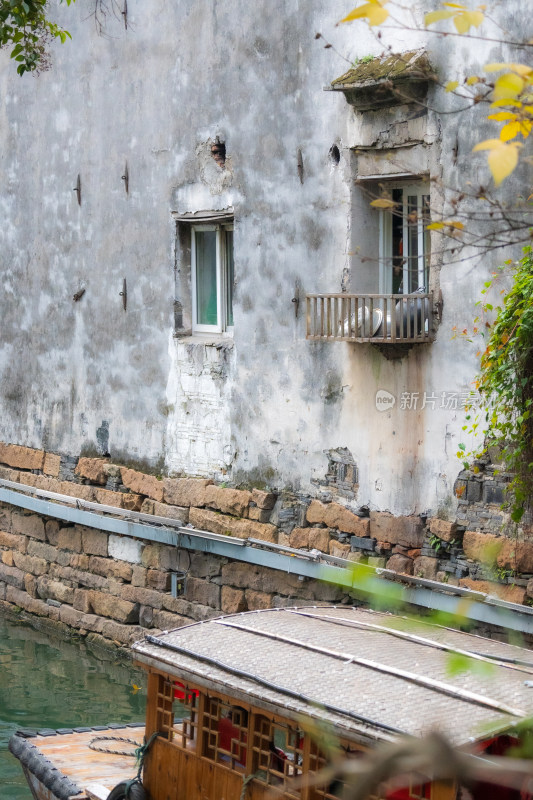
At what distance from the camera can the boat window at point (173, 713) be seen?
619 cm

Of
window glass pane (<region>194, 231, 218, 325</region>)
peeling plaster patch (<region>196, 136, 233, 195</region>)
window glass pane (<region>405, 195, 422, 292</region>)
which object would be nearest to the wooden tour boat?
window glass pane (<region>405, 195, 422, 292</region>)

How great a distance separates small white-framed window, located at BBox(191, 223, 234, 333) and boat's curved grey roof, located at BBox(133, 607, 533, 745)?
165 inches

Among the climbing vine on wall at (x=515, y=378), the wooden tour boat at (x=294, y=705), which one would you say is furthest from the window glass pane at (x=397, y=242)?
the wooden tour boat at (x=294, y=705)

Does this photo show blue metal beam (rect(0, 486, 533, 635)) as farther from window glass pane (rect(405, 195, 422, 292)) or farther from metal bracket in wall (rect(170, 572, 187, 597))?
window glass pane (rect(405, 195, 422, 292))

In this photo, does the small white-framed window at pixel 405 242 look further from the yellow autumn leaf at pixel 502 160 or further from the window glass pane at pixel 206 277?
the yellow autumn leaf at pixel 502 160

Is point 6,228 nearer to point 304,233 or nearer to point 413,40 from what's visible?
point 304,233

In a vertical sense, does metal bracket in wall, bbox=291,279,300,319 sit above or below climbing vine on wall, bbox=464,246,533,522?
above

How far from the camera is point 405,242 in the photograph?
28.3 ft

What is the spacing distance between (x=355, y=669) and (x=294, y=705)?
0.37 meters

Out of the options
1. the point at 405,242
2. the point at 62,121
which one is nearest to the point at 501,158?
the point at 405,242

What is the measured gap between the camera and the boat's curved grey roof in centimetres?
488

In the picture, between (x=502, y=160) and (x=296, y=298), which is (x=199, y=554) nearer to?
(x=296, y=298)

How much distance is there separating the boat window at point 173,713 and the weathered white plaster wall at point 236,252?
2744 mm

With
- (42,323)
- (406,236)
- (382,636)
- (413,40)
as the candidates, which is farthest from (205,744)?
(42,323)
